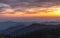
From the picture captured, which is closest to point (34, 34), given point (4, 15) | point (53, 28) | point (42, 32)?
point (42, 32)

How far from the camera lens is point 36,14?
5.37 metres

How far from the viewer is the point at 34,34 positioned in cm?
518

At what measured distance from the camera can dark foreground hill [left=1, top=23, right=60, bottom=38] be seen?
5203 millimetres

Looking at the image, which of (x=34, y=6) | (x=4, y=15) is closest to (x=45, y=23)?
(x=34, y=6)

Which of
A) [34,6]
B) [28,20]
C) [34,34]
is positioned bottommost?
[34,34]

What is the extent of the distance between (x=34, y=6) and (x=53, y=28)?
761 mm

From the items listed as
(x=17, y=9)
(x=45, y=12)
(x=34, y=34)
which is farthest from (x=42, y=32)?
(x=17, y=9)

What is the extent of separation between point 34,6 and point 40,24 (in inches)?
19.7

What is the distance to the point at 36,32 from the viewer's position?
527cm

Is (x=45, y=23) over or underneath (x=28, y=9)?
underneath

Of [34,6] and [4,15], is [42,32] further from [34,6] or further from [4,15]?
[4,15]

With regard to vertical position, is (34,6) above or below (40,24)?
above

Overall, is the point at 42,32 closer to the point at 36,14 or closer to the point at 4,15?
the point at 36,14

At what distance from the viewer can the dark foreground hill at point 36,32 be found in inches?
205
